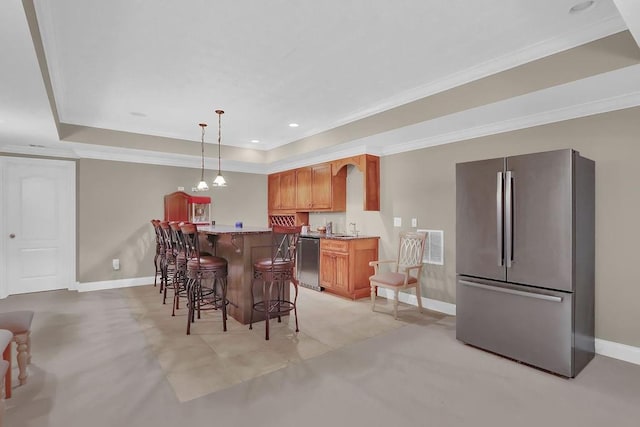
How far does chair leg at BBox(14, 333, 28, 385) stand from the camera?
244cm

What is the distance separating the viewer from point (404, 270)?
4.68 meters

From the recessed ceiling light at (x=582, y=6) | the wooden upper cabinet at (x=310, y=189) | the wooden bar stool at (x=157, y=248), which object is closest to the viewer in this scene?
the recessed ceiling light at (x=582, y=6)

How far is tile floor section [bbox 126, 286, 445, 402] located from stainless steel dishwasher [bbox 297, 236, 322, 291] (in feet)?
2.33

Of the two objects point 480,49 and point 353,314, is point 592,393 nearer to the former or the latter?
point 353,314

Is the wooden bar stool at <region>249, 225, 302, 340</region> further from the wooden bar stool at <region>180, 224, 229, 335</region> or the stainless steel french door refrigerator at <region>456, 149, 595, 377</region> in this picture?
the stainless steel french door refrigerator at <region>456, 149, 595, 377</region>

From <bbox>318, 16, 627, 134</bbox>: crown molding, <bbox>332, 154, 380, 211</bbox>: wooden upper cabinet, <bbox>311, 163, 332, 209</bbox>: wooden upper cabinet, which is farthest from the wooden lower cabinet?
<bbox>318, 16, 627, 134</bbox>: crown molding

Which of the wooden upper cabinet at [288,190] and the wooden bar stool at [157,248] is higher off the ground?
the wooden upper cabinet at [288,190]

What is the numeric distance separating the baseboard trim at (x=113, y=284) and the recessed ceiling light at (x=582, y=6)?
6.59m

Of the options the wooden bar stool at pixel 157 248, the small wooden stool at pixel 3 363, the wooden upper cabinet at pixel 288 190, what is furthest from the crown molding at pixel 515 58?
the small wooden stool at pixel 3 363

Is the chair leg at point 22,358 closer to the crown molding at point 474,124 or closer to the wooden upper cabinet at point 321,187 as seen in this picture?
the crown molding at point 474,124

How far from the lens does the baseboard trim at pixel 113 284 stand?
5418mm

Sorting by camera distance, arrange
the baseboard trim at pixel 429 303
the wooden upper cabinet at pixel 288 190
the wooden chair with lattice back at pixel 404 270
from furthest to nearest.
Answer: the wooden upper cabinet at pixel 288 190 < the baseboard trim at pixel 429 303 < the wooden chair with lattice back at pixel 404 270

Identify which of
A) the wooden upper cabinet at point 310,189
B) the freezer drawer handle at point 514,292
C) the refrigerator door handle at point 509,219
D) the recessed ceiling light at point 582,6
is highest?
the recessed ceiling light at point 582,6

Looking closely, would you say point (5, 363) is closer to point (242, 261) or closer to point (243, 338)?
point (243, 338)
